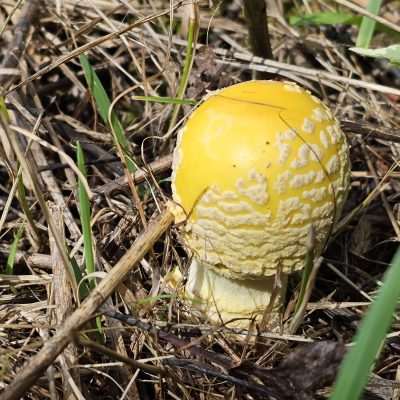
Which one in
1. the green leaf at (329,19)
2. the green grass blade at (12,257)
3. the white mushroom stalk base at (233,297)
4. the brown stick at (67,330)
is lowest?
the white mushroom stalk base at (233,297)

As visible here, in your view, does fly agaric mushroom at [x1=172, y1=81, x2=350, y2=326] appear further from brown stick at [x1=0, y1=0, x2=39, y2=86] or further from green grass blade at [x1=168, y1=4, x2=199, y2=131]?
brown stick at [x1=0, y1=0, x2=39, y2=86]

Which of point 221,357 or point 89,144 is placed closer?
point 221,357

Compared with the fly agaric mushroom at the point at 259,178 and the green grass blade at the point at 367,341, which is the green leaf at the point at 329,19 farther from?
the green grass blade at the point at 367,341

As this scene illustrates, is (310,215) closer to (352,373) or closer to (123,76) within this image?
(352,373)

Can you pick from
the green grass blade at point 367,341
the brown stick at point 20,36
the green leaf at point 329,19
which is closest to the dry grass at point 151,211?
the brown stick at point 20,36

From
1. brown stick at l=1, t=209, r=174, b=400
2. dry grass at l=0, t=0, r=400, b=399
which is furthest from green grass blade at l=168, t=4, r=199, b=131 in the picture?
brown stick at l=1, t=209, r=174, b=400

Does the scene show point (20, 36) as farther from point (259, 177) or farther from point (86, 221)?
point (259, 177)

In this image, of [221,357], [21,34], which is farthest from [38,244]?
[21,34]
